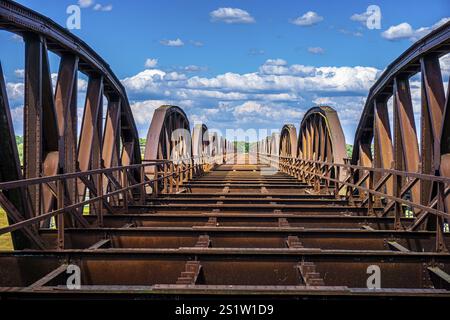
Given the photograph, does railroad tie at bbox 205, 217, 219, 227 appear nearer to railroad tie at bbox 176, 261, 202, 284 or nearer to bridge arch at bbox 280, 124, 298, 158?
railroad tie at bbox 176, 261, 202, 284

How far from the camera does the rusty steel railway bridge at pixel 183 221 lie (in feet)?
21.8

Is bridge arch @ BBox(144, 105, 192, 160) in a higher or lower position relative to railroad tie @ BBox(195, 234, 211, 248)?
higher

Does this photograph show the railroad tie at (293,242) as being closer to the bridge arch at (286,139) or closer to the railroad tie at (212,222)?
the railroad tie at (212,222)

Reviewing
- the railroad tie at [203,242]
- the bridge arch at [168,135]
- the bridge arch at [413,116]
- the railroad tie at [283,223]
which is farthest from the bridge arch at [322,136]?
the railroad tie at [203,242]

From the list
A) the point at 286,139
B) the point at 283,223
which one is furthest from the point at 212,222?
the point at 286,139

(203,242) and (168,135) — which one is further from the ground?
(168,135)

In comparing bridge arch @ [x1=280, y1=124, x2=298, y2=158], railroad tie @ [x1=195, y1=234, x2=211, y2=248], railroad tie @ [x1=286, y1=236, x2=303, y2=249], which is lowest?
railroad tie @ [x1=286, y1=236, x2=303, y2=249]

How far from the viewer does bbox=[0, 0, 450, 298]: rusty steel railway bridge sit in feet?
21.8

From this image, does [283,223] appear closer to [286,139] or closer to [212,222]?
[212,222]

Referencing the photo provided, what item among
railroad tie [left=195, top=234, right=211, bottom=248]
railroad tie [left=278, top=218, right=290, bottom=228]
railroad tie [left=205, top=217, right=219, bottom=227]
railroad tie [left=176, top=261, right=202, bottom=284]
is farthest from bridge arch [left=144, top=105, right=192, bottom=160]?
railroad tie [left=176, top=261, right=202, bottom=284]

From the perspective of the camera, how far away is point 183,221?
10.8m

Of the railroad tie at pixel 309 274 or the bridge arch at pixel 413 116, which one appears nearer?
the railroad tie at pixel 309 274

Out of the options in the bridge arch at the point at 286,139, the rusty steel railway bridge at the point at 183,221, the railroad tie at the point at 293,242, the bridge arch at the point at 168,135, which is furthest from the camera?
the bridge arch at the point at 286,139
